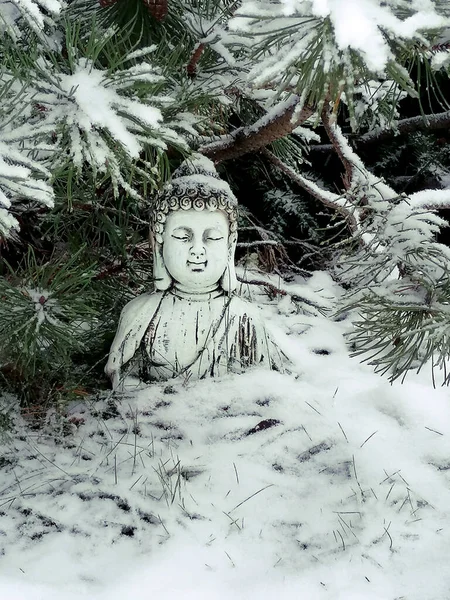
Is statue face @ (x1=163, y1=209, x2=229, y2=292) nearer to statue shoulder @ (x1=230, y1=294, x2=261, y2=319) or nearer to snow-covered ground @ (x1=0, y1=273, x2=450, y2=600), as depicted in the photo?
statue shoulder @ (x1=230, y1=294, x2=261, y2=319)

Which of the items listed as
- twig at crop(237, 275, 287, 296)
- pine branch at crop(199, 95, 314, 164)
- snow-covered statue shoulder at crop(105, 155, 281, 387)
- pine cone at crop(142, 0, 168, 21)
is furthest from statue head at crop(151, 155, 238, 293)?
twig at crop(237, 275, 287, 296)

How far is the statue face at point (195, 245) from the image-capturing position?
1.64 m

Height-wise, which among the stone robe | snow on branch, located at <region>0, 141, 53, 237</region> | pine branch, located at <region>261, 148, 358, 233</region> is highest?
pine branch, located at <region>261, 148, 358, 233</region>

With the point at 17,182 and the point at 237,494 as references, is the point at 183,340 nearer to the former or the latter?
the point at 237,494

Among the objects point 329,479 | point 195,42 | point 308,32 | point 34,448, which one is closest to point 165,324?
point 34,448

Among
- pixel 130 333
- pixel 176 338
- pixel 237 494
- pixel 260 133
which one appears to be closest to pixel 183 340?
pixel 176 338

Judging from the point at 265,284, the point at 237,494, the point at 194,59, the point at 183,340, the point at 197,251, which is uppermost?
the point at 194,59

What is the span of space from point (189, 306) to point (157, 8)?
0.74 m

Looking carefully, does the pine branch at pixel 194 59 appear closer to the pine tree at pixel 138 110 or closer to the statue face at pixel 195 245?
the pine tree at pixel 138 110

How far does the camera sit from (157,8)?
4.70 ft

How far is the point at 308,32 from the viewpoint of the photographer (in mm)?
871

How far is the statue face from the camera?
1638 mm

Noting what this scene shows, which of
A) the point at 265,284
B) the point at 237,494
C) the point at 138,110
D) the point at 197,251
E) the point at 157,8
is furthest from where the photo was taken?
the point at 265,284

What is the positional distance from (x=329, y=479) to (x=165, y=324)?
2.02 ft
